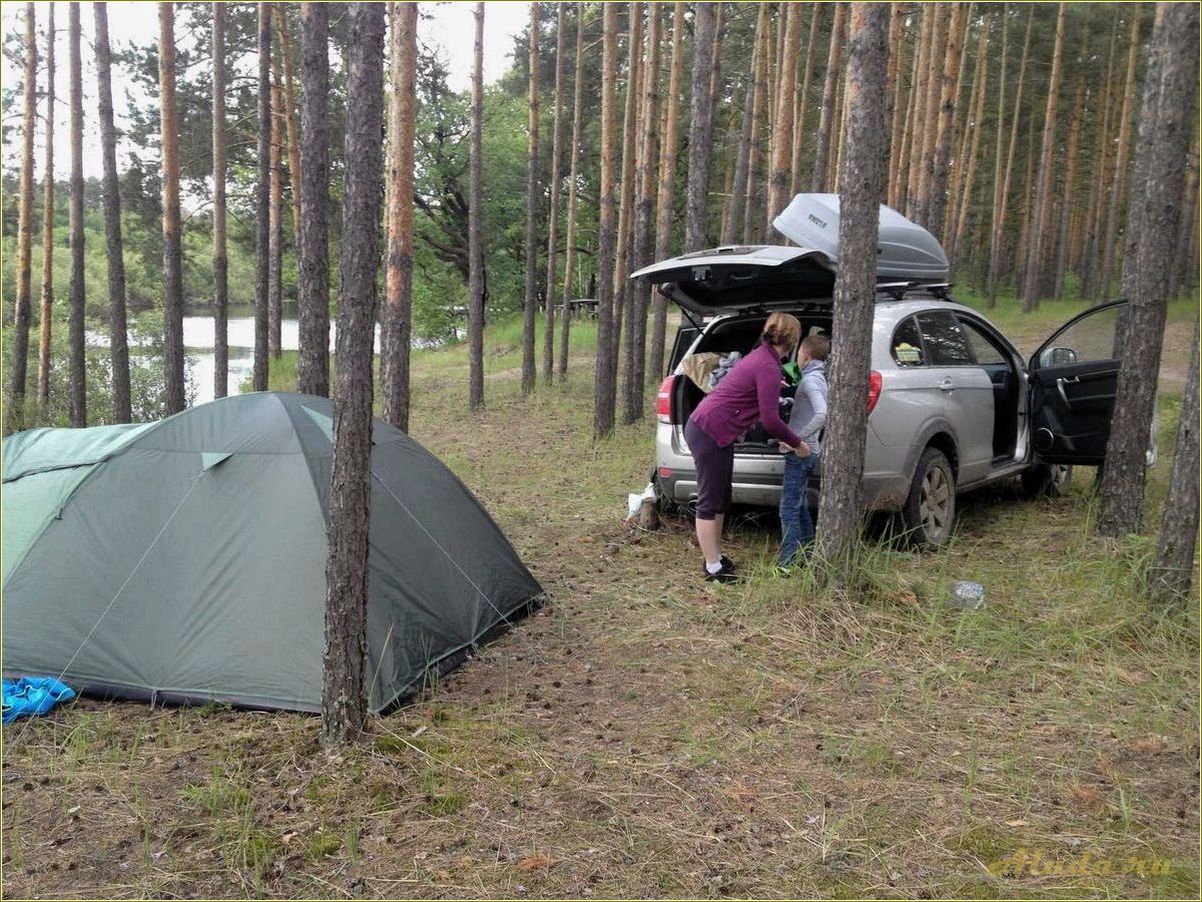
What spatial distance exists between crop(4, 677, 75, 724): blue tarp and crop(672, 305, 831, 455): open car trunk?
412 cm

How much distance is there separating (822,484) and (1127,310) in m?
2.69

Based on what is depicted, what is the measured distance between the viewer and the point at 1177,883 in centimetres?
287

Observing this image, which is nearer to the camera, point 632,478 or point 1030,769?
point 1030,769

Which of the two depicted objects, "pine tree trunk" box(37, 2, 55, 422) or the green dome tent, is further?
"pine tree trunk" box(37, 2, 55, 422)

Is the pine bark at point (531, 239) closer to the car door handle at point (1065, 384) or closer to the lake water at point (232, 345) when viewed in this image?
the lake water at point (232, 345)

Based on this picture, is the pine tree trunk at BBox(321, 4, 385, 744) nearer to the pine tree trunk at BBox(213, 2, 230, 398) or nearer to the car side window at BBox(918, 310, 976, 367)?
the car side window at BBox(918, 310, 976, 367)

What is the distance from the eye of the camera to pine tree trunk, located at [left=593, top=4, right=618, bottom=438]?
477 inches

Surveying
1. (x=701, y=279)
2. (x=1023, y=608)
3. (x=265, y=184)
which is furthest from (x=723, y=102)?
(x=1023, y=608)

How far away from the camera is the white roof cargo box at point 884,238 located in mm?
6625

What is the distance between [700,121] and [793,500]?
704 centimetres

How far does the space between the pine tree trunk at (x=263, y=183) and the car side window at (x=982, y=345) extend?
11420mm

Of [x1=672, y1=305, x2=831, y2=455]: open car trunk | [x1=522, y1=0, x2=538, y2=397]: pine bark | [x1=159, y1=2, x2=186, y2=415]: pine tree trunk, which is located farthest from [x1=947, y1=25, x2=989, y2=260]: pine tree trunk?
[x1=159, y1=2, x2=186, y2=415]: pine tree trunk

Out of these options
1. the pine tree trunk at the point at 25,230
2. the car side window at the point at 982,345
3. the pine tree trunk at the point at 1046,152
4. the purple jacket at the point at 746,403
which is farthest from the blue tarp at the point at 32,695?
the pine tree trunk at the point at 1046,152

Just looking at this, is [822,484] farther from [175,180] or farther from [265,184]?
[265,184]
